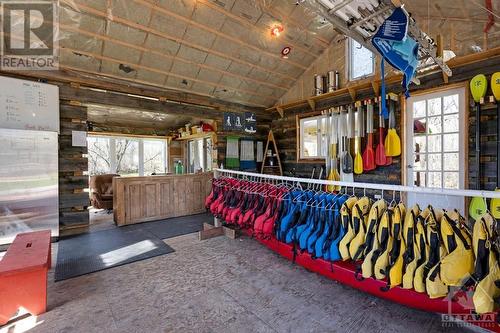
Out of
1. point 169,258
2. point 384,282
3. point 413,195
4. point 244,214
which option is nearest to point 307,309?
point 384,282

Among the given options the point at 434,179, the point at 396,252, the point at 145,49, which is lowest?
the point at 396,252

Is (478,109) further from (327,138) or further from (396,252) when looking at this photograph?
(396,252)

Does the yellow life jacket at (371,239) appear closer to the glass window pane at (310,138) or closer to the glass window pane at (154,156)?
the glass window pane at (310,138)

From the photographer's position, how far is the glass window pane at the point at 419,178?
3.87 m

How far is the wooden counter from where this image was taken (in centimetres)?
447

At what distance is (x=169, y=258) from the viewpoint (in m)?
2.96

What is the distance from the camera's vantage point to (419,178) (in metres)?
3.93

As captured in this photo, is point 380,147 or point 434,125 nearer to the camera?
point 434,125

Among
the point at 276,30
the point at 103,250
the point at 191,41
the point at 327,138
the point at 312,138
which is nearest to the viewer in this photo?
the point at 103,250

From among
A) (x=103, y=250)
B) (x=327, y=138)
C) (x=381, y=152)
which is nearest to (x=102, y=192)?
(x=103, y=250)

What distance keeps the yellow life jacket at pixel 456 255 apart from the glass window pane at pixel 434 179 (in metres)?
2.61

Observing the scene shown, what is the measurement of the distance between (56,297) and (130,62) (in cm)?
364

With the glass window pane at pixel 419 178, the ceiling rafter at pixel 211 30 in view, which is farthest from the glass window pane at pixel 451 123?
the ceiling rafter at pixel 211 30

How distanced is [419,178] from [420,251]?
287 centimetres
